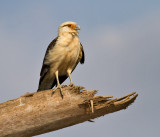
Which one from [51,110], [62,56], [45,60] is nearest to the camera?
[51,110]

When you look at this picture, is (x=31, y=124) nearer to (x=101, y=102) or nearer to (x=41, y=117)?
(x=41, y=117)

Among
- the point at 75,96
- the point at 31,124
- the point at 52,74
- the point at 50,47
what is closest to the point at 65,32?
the point at 50,47

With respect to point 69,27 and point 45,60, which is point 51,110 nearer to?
point 45,60

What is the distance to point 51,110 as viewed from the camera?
5.64m

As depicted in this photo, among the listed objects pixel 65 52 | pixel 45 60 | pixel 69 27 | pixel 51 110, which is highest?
pixel 69 27

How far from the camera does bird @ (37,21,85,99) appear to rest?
689cm

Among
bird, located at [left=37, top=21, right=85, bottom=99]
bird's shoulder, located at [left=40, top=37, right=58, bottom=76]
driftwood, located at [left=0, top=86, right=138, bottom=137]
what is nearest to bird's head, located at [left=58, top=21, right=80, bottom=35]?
bird, located at [left=37, top=21, right=85, bottom=99]

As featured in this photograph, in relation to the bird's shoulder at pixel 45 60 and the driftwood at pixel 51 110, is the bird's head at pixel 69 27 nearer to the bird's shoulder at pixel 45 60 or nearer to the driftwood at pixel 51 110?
the bird's shoulder at pixel 45 60

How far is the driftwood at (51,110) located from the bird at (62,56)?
929 millimetres

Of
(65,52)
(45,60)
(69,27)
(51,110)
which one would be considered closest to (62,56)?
(65,52)

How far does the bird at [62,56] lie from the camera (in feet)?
22.6

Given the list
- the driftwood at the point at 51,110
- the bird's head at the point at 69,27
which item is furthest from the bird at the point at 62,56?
the driftwood at the point at 51,110

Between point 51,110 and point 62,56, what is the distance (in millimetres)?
1696

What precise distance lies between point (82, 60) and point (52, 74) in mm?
1126
